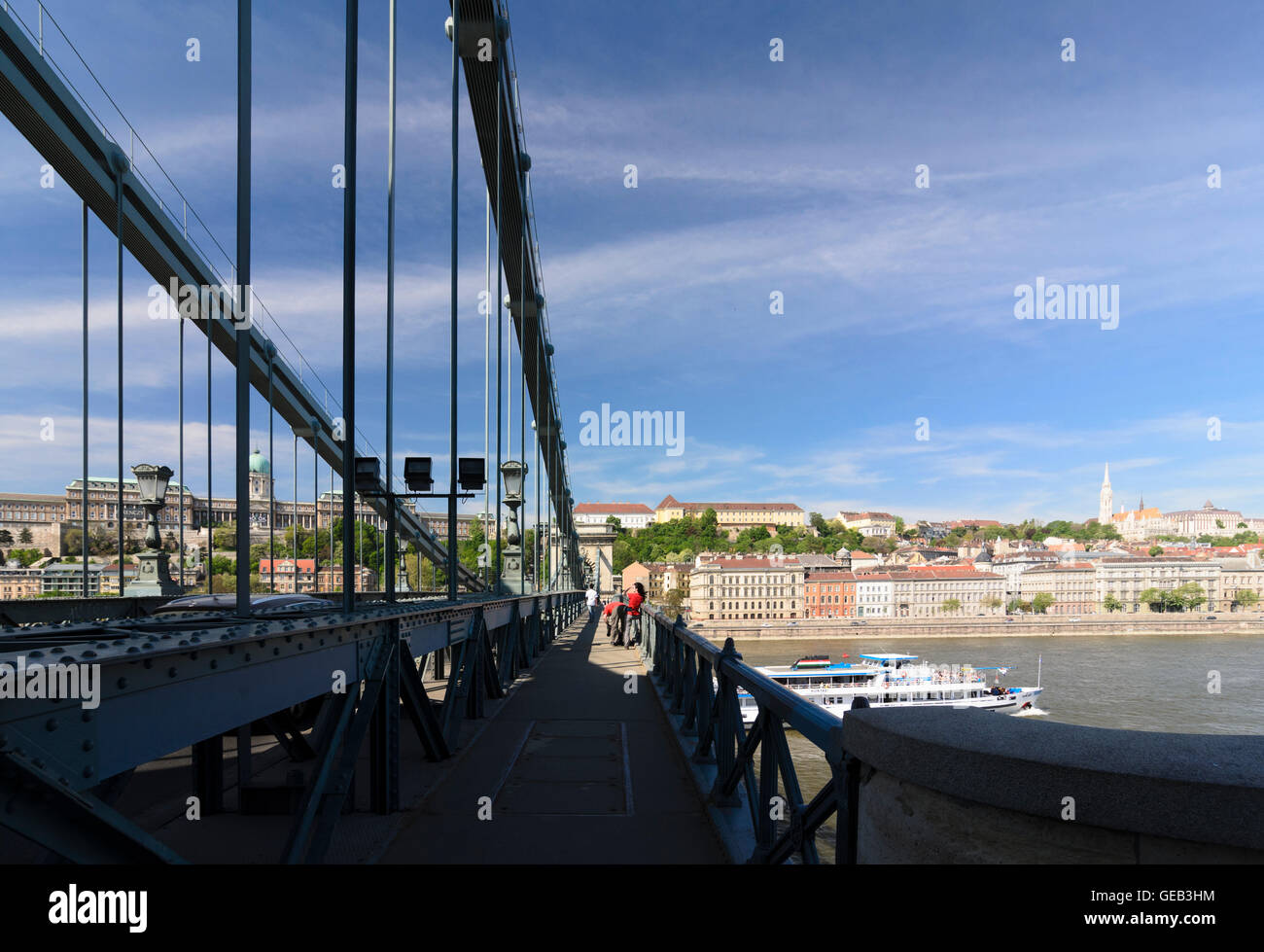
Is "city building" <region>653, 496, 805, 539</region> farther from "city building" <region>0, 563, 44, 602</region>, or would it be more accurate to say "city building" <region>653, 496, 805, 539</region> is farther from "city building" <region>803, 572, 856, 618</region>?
"city building" <region>0, 563, 44, 602</region>

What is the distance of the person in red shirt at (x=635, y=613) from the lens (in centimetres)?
1407

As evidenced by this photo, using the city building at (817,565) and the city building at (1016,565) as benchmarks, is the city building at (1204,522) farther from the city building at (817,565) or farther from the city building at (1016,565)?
the city building at (817,565)

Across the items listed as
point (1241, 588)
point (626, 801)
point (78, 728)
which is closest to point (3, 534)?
point (626, 801)

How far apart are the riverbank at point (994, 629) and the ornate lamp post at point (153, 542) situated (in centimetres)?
7447

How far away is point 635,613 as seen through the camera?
14.5 m

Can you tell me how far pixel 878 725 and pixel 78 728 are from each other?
1734 millimetres

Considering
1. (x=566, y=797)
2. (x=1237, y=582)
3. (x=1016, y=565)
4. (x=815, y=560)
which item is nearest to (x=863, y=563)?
(x=815, y=560)

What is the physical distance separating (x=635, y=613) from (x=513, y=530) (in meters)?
2.86

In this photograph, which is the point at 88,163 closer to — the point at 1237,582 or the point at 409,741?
the point at 409,741

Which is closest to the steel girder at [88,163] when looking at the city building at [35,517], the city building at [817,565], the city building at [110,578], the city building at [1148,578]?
the city building at [110,578]

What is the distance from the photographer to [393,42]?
24.9 ft

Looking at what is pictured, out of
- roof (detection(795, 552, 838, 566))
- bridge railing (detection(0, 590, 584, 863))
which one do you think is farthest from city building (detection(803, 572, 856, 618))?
bridge railing (detection(0, 590, 584, 863))

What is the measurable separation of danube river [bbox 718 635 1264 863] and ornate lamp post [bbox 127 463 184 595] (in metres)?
8.49
